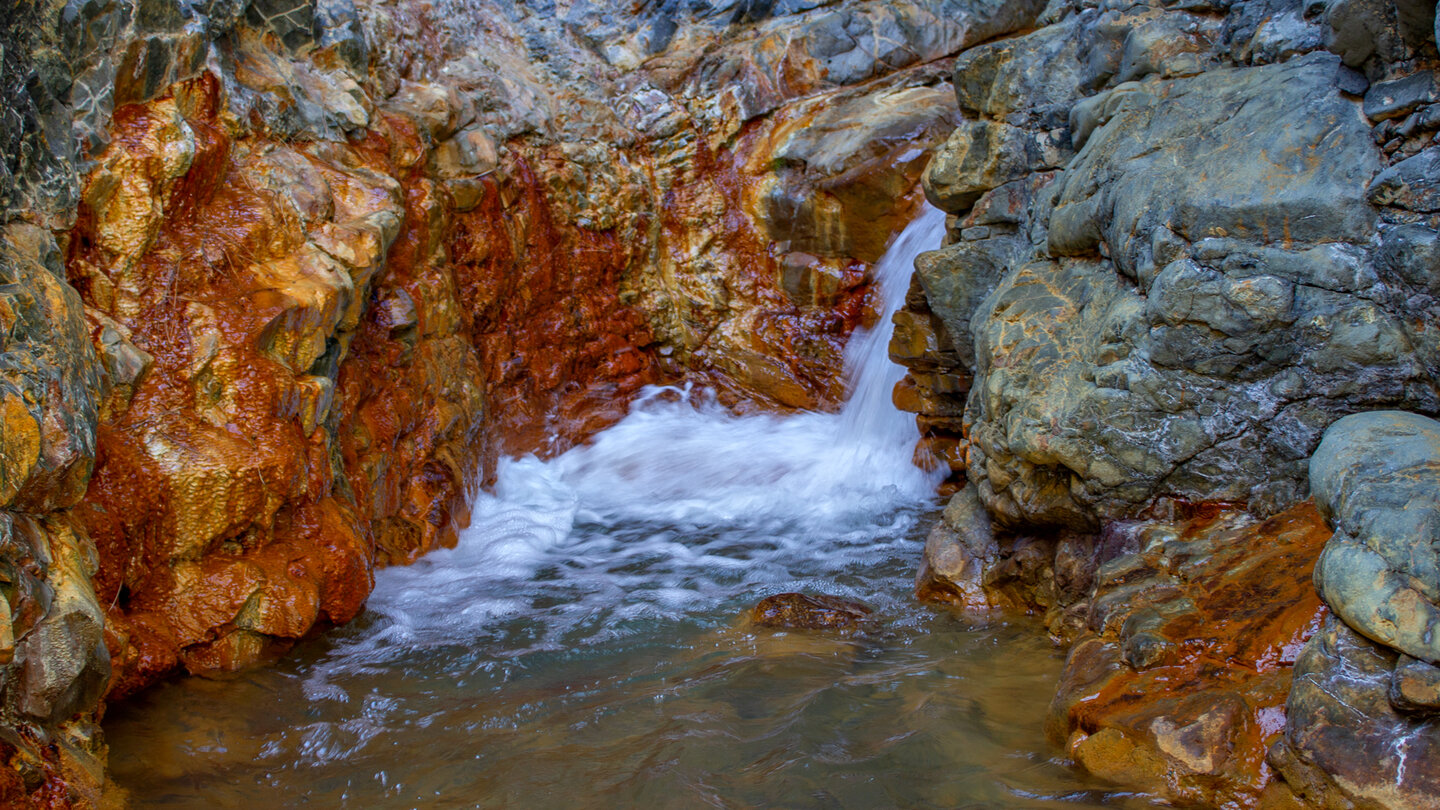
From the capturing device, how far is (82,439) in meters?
3.23

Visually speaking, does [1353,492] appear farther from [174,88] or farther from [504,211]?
[504,211]

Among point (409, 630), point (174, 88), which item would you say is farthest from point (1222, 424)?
point (174, 88)

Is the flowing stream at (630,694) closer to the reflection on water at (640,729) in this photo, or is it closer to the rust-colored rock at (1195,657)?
the reflection on water at (640,729)

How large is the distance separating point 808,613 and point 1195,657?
1.93m

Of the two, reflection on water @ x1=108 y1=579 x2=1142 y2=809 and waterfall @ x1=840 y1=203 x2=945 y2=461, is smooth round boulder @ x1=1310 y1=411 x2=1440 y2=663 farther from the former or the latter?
waterfall @ x1=840 y1=203 x2=945 y2=461

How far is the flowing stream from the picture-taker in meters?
2.93

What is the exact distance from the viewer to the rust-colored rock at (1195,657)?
2.50 m

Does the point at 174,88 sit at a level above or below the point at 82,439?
above

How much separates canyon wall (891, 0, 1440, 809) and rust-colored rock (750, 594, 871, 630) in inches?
21.0

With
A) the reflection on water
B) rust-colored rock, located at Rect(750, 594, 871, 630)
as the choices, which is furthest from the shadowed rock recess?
rust-colored rock, located at Rect(750, 594, 871, 630)

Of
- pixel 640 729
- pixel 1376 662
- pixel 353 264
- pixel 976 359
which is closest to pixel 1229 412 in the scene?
pixel 1376 662

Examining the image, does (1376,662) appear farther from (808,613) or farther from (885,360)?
(885,360)

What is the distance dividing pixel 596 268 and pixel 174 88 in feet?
14.0

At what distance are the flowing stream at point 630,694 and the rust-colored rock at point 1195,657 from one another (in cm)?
17
